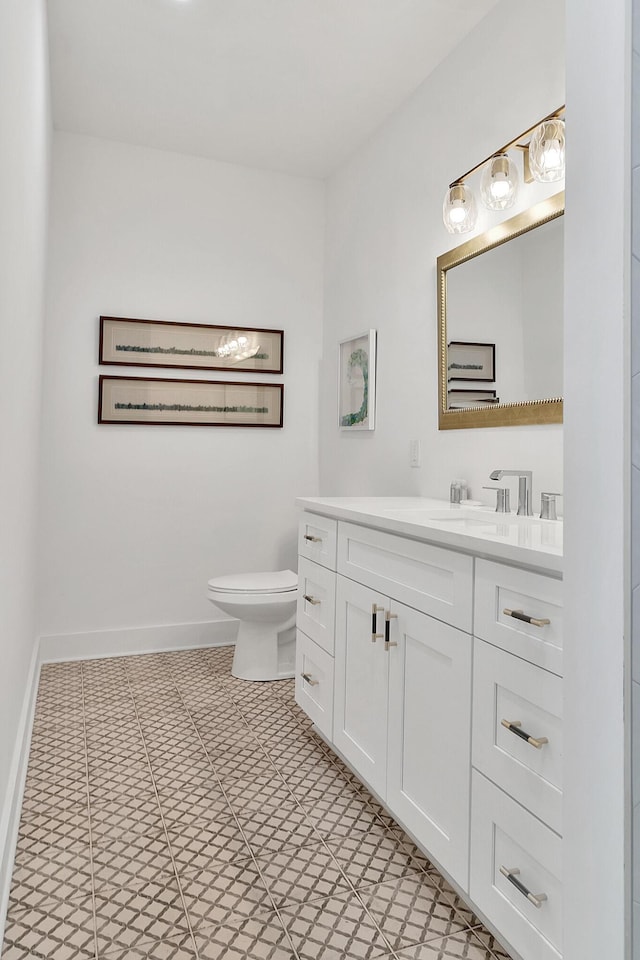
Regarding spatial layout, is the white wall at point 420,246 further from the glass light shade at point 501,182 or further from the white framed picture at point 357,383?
the glass light shade at point 501,182

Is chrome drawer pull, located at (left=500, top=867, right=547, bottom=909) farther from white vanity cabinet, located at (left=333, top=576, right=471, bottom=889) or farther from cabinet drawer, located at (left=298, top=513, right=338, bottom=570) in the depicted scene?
cabinet drawer, located at (left=298, top=513, right=338, bottom=570)

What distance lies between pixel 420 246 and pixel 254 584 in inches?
63.8

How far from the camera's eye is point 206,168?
3508 mm

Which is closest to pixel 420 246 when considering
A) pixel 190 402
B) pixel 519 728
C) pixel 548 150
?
pixel 548 150

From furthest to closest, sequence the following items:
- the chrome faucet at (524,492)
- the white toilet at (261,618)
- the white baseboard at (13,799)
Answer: the white toilet at (261,618) → the chrome faucet at (524,492) → the white baseboard at (13,799)

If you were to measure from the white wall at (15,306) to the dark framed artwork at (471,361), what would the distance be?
147cm

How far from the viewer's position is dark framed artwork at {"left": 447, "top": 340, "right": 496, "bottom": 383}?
2.29 meters

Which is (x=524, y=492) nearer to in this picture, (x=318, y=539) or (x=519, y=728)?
(x=318, y=539)

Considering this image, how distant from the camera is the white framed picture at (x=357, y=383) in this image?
10.3 feet

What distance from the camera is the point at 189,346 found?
3479mm

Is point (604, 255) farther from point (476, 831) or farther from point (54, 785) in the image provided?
point (54, 785)

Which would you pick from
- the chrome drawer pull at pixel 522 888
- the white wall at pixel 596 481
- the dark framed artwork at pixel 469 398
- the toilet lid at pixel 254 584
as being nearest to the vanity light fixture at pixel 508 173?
the dark framed artwork at pixel 469 398

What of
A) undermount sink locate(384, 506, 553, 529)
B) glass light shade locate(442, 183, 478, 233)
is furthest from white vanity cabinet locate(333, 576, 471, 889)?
glass light shade locate(442, 183, 478, 233)

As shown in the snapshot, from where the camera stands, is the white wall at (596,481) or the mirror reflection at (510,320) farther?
the mirror reflection at (510,320)
